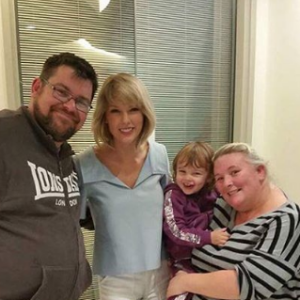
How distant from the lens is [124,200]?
1532 millimetres

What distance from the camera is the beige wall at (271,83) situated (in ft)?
8.15

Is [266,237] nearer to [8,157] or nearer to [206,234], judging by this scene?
[206,234]

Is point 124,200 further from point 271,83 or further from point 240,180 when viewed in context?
point 271,83

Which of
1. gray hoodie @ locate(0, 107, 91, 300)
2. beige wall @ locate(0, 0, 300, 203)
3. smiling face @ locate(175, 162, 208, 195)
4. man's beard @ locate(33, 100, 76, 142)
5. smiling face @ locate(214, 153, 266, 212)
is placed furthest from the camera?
beige wall @ locate(0, 0, 300, 203)

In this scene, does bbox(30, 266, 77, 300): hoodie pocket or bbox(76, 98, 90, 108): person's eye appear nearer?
bbox(30, 266, 77, 300): hoodie pocket

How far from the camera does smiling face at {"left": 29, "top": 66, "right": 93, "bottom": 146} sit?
4.33 feet

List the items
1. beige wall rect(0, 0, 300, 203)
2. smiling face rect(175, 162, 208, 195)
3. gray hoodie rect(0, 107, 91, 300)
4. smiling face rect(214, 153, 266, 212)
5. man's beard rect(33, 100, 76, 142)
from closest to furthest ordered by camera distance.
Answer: gray hoodie rect(0, 107, 91, 300) < man's beard rect(33, 100, 76, 142) < smiling face rect(214, 153, 266, 212) < smiling face rect(175, 162, 208, 195) < beige wall rect(0, 0, 300, 203)

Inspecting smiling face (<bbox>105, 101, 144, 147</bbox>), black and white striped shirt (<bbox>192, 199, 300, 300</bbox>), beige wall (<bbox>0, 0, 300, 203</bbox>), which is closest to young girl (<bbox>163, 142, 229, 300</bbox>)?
black and white striped shirt (<bbox>192, 199, 300, 300</bbox>)

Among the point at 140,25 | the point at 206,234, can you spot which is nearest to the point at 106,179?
the point at 206,234

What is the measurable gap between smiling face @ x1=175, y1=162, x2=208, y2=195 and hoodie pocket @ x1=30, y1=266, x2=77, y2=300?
54 centimetres

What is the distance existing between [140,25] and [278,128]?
3.58 feet

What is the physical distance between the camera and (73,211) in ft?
4.46

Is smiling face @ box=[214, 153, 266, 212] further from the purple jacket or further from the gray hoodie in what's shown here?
the gray hoodie

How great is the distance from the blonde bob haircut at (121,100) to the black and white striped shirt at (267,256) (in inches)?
21.2
